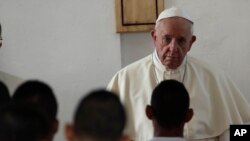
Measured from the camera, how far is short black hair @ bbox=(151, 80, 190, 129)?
2633mm

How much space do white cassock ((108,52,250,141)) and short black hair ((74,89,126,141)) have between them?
66.7 inches

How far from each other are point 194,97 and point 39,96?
1.63 m

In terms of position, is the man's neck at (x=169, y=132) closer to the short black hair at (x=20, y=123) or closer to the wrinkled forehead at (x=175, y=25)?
the short black hair at (x=20, y=123)

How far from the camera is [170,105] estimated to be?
2662mm

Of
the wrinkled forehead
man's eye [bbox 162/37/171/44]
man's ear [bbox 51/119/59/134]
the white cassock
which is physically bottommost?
the white cassock

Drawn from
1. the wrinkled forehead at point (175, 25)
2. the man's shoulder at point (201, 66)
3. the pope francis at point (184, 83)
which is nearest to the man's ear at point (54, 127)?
the pope francis at point (184, 83)

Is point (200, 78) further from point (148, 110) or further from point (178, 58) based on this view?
point (148, 110)

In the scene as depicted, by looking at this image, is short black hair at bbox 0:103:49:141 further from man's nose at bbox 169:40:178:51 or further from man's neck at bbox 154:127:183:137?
man's nose at bbox 169:40:178:51

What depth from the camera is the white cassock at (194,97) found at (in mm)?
3830

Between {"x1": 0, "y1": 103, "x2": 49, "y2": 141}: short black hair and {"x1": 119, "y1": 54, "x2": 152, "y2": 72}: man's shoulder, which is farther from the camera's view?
{"x1": 119, "y1": 54, "x2": 152, "y2": 72}: man's shoulder

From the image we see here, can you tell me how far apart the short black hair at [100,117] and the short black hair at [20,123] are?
0.15 metres

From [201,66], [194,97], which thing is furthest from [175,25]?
[194,97]

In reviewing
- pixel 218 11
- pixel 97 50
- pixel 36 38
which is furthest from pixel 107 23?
pixel 218 11

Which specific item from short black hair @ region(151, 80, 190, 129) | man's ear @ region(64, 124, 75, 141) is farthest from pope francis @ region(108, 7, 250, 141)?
man's ear @ region(64, 124, 75, 141)
